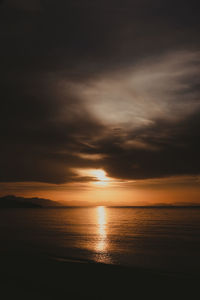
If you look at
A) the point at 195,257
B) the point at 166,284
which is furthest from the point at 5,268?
the point at 195,257

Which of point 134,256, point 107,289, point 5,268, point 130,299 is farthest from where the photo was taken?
point 134,256

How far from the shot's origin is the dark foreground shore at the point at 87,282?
1109cm

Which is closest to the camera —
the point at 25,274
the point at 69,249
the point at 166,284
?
the point at 166,284

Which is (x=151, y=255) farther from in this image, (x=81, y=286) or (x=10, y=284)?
(x=10, y=284)

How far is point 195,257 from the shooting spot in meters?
21.4

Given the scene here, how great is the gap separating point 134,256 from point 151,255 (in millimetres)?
1866

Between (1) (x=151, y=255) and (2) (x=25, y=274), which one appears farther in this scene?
(1) (x=151, y=255)

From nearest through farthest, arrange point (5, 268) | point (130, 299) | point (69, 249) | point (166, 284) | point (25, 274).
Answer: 1. point (130, 299)
2. point (166, 284)
3. point (25, 274)
4. point (5, 268)
5. point (69, 249)

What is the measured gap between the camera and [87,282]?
13.1m

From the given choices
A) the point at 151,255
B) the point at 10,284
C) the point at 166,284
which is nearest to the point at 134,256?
the point at 151,255

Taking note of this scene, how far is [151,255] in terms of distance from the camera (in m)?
22.1

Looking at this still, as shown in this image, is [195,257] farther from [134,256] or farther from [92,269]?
[92,269]

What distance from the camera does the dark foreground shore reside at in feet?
36.4

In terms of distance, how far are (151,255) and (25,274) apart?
1224 cm
